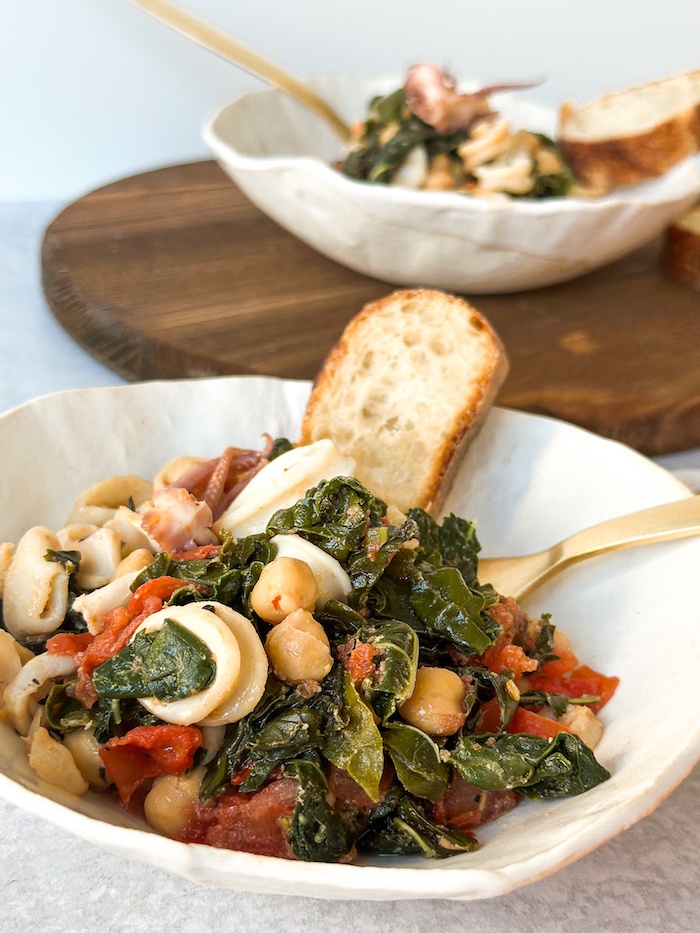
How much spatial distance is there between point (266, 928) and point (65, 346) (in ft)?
9.10

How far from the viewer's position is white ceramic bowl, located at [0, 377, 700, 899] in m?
1.51

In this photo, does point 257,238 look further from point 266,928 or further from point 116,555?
point 266,928

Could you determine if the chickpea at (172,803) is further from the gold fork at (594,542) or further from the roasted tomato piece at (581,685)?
the gold fork at (594,542)

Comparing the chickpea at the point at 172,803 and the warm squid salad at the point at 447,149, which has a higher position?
the warm squid salad at the point at 447,149

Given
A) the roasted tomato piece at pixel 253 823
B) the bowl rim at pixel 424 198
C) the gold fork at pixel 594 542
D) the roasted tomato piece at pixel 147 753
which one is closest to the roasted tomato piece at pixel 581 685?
the gold fork at pixel 594 542

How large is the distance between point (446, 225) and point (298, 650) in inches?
84.3

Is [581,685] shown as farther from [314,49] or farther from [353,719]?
[314,49]

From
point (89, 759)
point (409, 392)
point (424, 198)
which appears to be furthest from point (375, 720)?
point (424, 198)

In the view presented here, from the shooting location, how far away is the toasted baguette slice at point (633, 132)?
4215 millimetres

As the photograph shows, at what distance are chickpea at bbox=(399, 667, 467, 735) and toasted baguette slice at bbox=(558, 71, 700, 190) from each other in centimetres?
304

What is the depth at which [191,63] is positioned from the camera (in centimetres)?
609

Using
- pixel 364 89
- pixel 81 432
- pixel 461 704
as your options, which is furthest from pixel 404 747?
pixel 364 89

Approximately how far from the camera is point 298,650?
6.08 ft

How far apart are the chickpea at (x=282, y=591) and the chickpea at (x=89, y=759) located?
1.31ft
